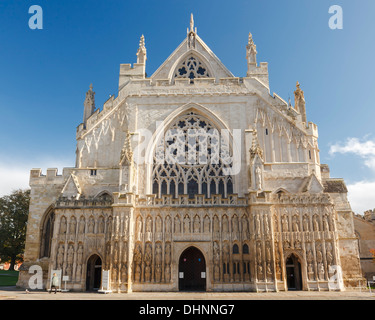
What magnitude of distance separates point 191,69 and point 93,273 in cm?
1713

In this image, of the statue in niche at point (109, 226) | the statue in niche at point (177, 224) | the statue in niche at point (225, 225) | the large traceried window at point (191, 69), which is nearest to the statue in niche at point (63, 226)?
the statue in niche at point (109, 226)

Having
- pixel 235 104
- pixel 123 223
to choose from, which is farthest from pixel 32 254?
pixel 235 104

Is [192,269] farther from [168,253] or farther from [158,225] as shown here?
[158,225]

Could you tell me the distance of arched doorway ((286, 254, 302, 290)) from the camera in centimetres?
1994

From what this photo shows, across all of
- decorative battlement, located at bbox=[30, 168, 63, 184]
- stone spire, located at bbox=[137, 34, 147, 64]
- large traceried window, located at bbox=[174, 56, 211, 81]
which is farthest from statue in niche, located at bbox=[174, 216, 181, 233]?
stone spire, located at bbox=[137, 34, 147, 64]

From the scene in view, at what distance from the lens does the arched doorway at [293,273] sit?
19.9 meters

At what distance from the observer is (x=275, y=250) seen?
19.5m

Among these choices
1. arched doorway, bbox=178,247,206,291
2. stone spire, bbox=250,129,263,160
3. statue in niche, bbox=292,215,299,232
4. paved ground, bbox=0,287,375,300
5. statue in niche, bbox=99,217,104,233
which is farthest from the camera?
stone spire, bbox=250,129,263,160

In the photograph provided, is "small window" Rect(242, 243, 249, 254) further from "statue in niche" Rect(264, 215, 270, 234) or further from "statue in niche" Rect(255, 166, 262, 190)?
"statue in niche" Rect(255, 166, 262, 190)

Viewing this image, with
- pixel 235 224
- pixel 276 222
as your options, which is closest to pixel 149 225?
pixel 235 224

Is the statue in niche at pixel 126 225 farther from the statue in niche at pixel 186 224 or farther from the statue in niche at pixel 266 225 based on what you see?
the statue in niche at pixel 266 225

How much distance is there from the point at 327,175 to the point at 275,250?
27.4 ft

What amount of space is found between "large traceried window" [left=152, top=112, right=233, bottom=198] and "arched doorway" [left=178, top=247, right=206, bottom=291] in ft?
13.8

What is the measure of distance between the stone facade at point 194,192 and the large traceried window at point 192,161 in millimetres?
79
